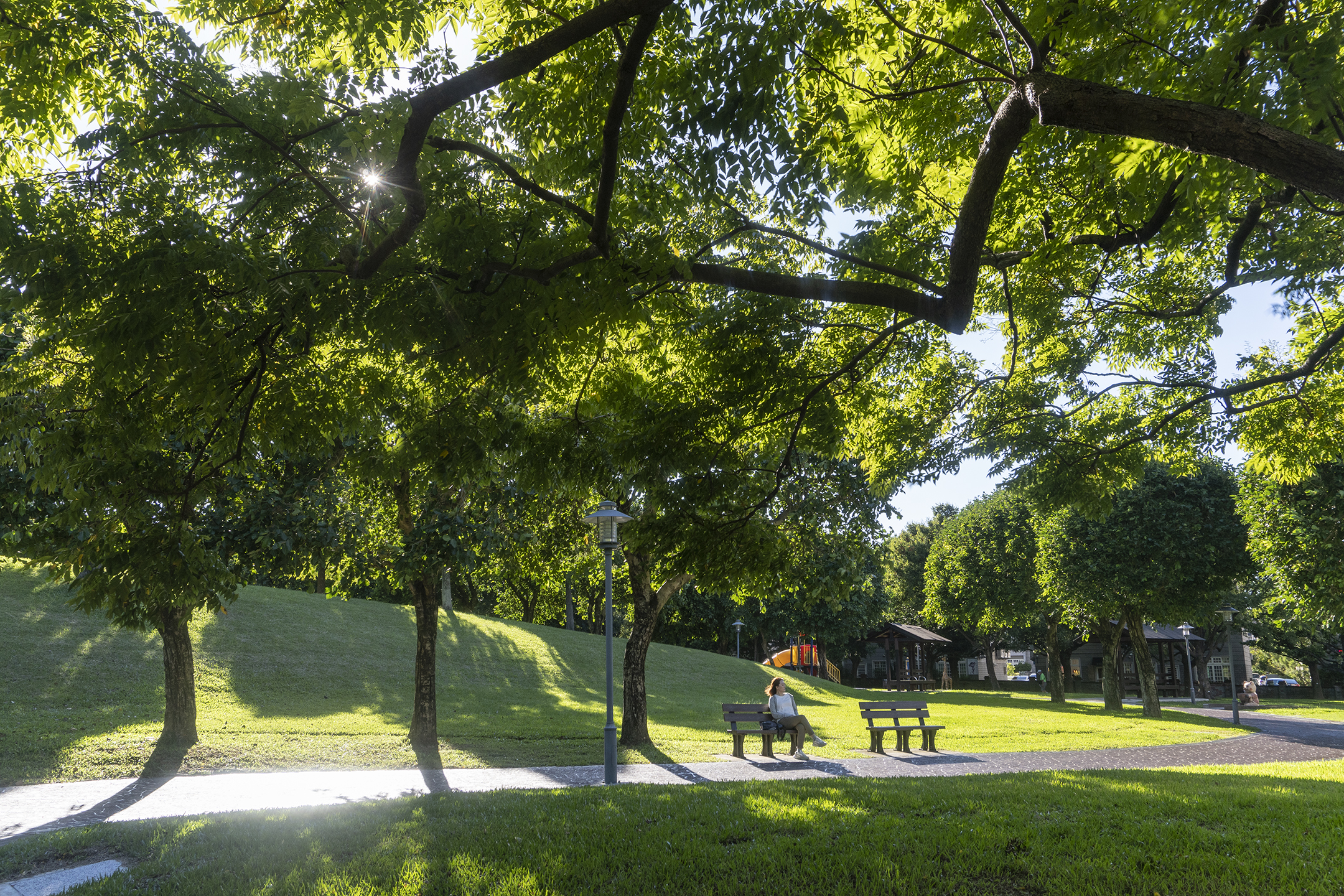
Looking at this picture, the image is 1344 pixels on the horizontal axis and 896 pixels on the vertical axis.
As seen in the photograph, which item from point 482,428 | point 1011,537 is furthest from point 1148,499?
point 482,428

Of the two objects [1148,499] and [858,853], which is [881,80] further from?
[1148,499]

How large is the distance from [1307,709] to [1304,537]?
2834 cm

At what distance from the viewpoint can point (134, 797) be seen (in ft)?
32.8

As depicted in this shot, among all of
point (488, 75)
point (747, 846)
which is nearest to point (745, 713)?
point (747, 846)

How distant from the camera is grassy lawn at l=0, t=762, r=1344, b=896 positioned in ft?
17.7

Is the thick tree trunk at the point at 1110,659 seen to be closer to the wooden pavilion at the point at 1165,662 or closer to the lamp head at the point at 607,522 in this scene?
the wooden pavilion at the point at 1165,662

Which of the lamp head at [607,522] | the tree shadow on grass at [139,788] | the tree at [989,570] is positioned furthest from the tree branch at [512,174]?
the tree at [989,570]

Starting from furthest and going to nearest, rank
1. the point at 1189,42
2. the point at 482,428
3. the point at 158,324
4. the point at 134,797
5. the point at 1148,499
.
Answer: the point at 1148,499 < the point at 134,797 < the point at 482,428 < the point at 1189,42 < the point at 158,324

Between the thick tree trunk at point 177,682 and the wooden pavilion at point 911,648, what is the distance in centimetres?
3996

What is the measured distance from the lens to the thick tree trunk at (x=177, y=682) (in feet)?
43.8

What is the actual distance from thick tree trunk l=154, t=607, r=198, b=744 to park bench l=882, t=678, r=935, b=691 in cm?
4043

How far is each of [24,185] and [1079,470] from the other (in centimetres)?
1117

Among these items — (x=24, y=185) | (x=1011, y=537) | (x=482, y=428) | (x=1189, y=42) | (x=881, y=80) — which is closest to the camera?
(x=24, y=185)

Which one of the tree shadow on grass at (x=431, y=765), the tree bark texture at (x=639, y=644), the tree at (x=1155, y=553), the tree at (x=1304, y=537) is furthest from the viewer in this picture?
the tree at (x=1155, y=553)
